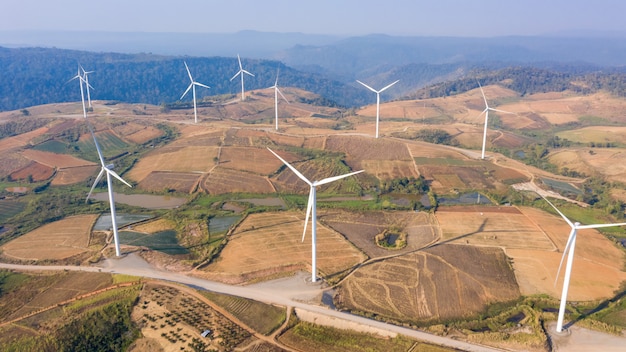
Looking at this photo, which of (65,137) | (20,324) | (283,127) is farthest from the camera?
(283,127)

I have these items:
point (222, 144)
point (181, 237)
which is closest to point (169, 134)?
point (222, 144)

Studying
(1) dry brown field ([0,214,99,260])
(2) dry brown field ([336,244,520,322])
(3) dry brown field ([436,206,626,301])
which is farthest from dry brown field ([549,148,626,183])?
(1) dry brown field ([0,214,99,260])

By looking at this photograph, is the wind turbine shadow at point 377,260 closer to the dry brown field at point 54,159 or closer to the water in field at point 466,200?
the water in field at point 466,200

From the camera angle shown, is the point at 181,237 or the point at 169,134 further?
the point at 169,134

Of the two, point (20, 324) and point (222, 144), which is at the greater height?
point (222, 144)

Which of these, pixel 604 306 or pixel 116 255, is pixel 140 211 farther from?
pixel 604 306

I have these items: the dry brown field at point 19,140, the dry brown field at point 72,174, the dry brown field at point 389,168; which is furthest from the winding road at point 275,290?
the dry brown field at point 19,140

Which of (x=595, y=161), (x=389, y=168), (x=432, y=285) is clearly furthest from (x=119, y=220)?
(x=595, y=161)

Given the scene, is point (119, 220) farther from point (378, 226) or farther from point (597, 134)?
point (597, 134)
